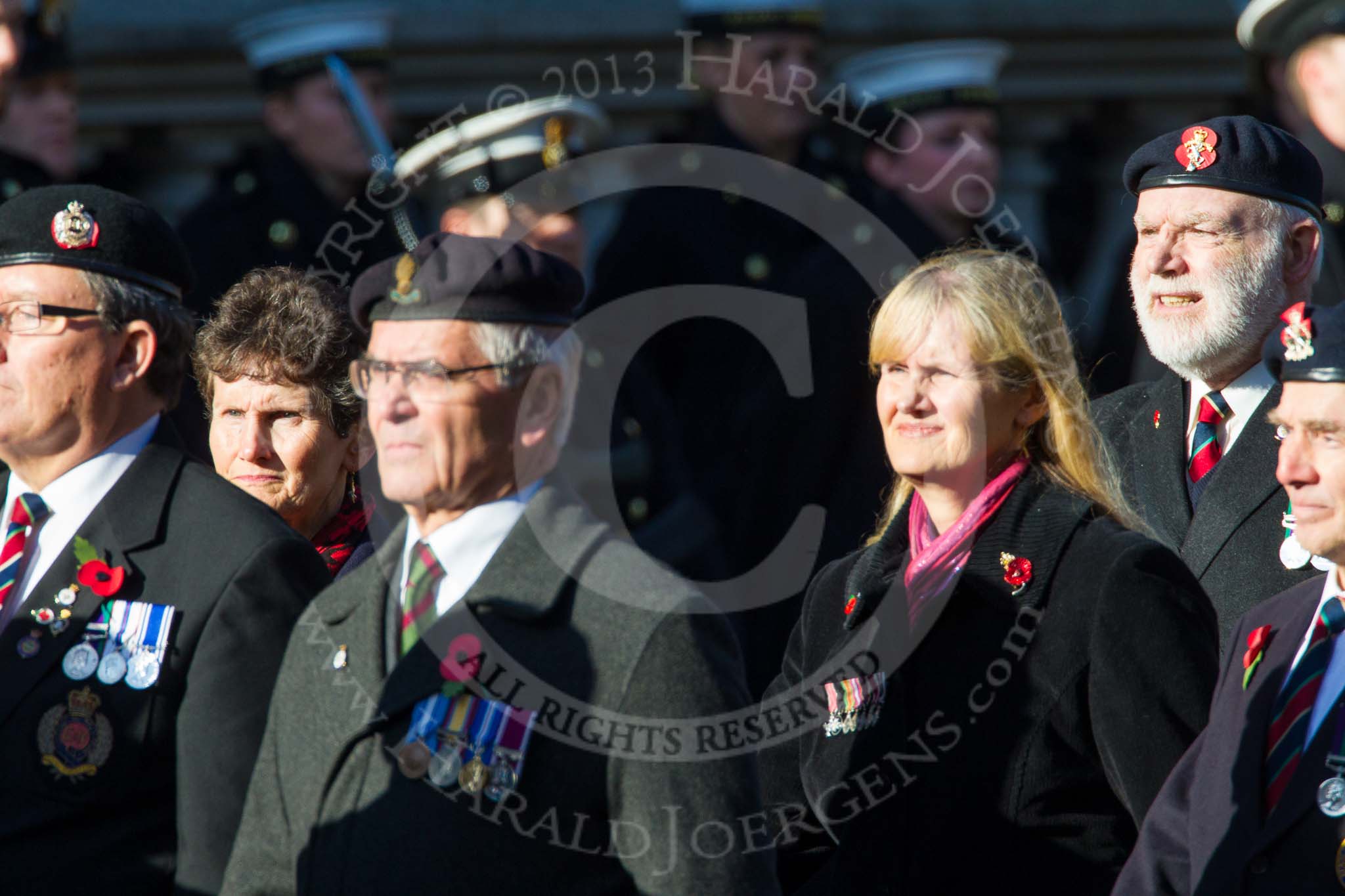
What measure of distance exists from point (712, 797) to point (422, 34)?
7103 mm

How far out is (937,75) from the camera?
677cm

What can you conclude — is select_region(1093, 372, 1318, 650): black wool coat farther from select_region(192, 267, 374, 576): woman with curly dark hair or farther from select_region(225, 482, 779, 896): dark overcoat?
select_region(192, 267, 374, 576): woman with curly dark hair

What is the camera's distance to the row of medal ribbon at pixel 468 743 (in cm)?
327

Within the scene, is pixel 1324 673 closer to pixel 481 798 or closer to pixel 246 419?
pixel 481 798

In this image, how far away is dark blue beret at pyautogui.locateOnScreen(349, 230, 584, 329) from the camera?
11.3 ft

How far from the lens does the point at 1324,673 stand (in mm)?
3369

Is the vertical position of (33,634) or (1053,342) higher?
(1053,342)

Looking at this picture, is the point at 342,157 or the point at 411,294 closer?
the point at 411,294

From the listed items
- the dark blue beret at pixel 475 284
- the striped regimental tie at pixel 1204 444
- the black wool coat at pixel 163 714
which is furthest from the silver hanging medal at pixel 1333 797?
the black wool coat at pixel 163 714

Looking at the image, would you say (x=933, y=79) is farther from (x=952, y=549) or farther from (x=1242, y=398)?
(x=952, y=549)

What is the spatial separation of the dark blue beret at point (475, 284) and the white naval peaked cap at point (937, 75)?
11.3ft

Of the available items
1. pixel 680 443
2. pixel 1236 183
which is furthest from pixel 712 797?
pixel 680 443

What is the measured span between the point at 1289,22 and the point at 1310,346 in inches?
125

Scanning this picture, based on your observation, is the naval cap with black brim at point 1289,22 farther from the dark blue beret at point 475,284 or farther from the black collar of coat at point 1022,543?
the dark blue beret at point 475,284
